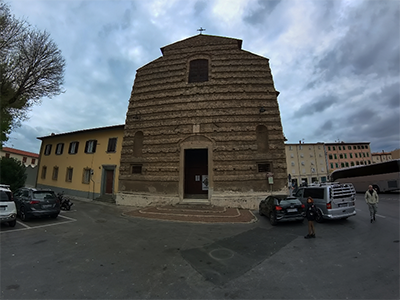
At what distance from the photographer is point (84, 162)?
66.6 ft

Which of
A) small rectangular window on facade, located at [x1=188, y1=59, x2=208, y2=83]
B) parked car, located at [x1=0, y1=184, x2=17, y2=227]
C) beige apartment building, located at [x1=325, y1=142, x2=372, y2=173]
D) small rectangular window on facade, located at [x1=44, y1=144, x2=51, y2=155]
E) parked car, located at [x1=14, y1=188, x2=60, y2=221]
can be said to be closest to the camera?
parked car, located at [x1=0, y1=184, x2=17, y2=227]

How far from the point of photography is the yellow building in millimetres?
18594

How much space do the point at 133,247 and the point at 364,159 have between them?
80.9 meters

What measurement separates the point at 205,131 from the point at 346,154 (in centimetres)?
6690

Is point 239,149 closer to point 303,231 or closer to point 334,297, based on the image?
point 303,231

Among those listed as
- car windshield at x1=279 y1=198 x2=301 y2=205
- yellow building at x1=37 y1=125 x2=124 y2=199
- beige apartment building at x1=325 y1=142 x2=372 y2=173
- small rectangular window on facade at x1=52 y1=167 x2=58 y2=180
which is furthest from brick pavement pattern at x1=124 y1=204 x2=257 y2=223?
beige apartment building at x1=325 y1=142 x2=372 y2=173

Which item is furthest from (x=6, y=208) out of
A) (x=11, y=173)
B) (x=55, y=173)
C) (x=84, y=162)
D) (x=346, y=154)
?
(x=346, y=154)

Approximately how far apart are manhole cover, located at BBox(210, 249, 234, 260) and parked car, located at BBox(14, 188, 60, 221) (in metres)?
9.53

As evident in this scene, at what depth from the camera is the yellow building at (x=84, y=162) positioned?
61.0ft

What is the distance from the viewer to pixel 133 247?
6.46m

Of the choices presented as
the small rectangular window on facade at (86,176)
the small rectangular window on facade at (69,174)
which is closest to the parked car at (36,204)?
the small rectangular window on facade at (86,176)

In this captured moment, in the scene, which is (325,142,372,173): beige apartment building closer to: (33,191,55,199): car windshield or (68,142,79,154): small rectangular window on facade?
(68,142,79,154): small rectangular window on facade

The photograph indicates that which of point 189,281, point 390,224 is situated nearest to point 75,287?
point 189,281

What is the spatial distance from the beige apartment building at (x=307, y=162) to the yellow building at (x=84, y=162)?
49875 millimetres
